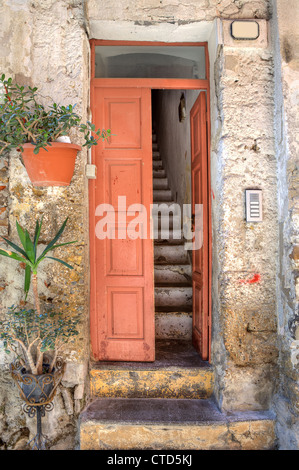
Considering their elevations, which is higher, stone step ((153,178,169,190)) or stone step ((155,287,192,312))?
stone step ((153,178,169,190))

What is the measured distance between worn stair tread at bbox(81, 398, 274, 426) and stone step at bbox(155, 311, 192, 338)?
0.89 metres

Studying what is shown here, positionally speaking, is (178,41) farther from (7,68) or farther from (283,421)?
(283,421)

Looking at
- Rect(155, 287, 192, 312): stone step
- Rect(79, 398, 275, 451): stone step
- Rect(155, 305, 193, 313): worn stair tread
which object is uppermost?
Rect(155, 287, 192, 312): stone step

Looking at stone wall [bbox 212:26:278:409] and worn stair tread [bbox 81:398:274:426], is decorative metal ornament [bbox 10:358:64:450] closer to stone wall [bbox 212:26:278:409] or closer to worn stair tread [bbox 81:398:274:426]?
worn stair tread [bbox 81:398:274:426]

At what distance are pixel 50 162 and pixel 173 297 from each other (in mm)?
2129

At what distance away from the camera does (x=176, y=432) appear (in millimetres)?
2352

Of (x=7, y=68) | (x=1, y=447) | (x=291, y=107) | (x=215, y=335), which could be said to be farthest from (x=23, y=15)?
(x=1, y=447)

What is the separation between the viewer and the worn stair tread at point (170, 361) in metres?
2.69

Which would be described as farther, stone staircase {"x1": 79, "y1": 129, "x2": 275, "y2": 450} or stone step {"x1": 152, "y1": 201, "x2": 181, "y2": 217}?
stone step {"x1": 152, "y1": 201, "x2": 181, "y2": 217}

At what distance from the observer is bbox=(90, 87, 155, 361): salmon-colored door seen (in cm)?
279

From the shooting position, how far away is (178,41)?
284 cm

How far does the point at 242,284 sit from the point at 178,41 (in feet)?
6.67

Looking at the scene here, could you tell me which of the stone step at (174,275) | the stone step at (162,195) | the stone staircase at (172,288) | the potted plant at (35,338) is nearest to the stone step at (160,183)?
the stone step at (162,195)

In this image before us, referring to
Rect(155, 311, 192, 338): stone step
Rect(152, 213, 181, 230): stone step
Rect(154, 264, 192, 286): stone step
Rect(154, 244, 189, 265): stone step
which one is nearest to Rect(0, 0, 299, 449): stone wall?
Rect(155, 311, 192, 338): stone step
